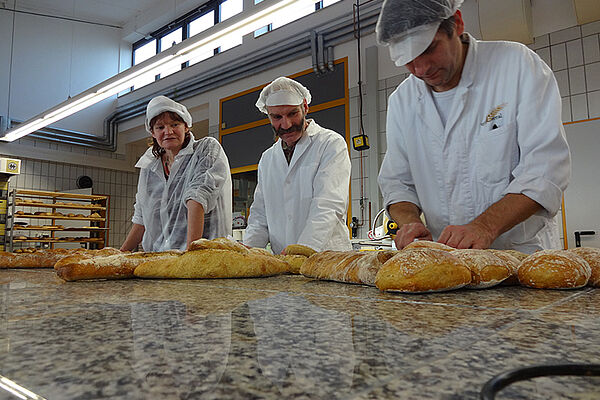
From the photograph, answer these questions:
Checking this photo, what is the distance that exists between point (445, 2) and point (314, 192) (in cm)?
108

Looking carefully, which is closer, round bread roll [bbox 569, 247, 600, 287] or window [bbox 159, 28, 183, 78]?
round bread roll [bbox 569, 247, 600, 287]

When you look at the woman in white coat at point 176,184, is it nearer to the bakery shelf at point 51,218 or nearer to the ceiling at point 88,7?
the bakery shelf at point 51,218

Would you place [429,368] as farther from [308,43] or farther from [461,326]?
[308,43]

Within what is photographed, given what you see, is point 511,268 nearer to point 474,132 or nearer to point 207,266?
point 207,266

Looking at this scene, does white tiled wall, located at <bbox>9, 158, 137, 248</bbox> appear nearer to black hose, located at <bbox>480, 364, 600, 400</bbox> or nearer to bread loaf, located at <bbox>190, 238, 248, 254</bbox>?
bread loaf, located at <bbox>190, 238, 248, 254</bbox>

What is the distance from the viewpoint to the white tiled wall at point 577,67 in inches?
130

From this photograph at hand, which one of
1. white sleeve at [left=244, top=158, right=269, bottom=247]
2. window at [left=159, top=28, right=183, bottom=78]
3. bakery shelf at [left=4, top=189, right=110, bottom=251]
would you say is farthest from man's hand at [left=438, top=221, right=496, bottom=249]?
window at [left=159, top=28, right=183, bottom=78]

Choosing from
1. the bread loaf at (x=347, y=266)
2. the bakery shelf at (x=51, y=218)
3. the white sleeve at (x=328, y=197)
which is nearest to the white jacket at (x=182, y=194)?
the white sleeve at (x=328, y=197)

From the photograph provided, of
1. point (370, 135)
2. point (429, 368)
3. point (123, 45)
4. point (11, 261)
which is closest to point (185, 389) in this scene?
point (429, 368)

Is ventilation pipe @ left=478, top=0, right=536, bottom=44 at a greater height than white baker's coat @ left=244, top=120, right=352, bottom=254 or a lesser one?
greater

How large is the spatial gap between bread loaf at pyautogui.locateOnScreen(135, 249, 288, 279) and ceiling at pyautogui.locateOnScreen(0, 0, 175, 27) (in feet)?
22.9

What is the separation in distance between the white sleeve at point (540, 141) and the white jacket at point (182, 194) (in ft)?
4.70

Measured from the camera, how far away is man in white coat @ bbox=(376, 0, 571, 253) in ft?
4.09

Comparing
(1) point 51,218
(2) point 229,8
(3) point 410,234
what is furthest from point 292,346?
(2) point 229,8
